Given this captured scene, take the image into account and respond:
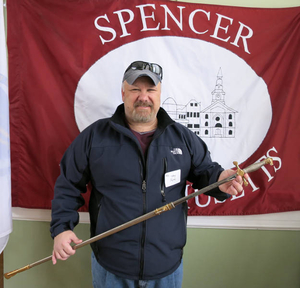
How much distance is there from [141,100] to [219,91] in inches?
27.0

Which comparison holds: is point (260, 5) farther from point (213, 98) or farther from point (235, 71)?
point (213, 98)

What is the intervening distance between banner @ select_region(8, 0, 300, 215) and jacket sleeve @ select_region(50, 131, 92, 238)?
403 mm

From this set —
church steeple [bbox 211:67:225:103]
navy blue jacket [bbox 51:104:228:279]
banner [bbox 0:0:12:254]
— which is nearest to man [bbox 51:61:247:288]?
navy blue jacket [bbox 51:104:228:279]

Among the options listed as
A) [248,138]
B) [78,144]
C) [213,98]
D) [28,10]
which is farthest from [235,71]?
[28,10]

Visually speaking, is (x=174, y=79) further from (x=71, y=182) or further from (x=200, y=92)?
(x=71, y=182)

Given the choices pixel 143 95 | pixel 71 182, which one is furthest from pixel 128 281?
pixel 143 95

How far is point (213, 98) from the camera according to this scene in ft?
5.49

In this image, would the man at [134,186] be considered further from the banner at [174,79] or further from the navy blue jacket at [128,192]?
the banner at [174,79]

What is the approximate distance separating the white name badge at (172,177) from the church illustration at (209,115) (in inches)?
19.8

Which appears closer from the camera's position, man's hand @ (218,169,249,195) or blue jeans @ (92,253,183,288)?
man's hand @ (218,169,249,195)

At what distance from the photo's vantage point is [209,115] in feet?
5.51

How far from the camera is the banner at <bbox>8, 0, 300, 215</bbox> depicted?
1.60 m

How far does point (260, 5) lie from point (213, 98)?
730 mm

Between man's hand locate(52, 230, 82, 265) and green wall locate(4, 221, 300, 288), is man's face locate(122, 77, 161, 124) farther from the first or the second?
green wall locate(4, 221, 300, 288)
